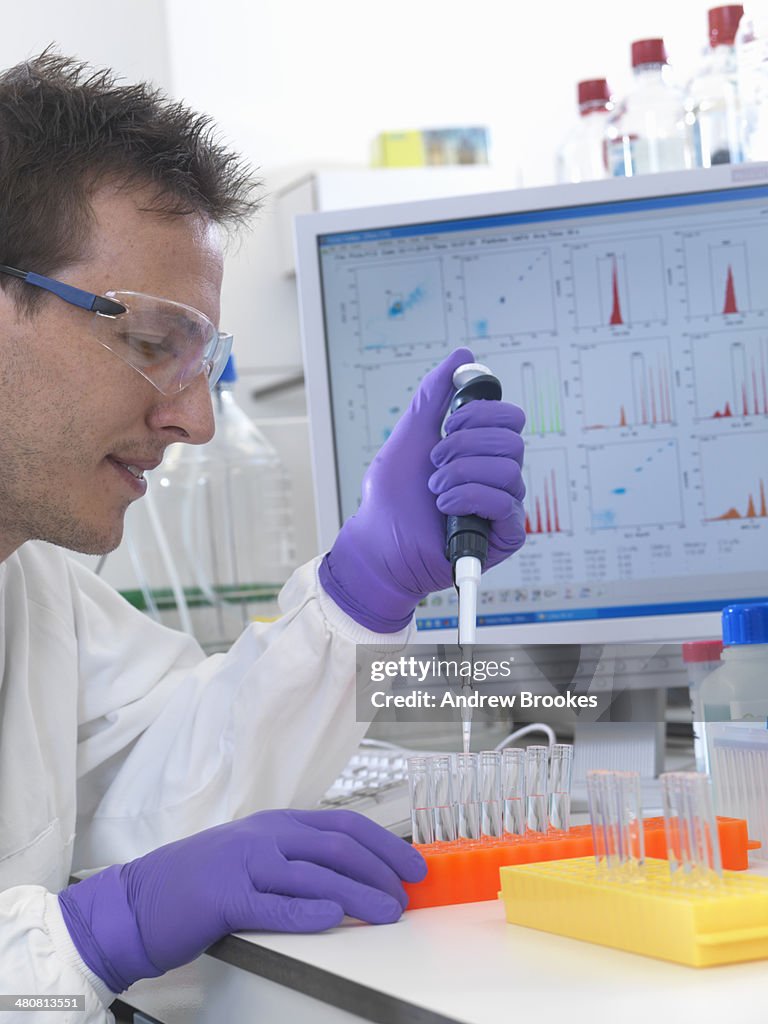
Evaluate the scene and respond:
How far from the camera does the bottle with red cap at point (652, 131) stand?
1626 mm

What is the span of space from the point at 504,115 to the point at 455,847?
242 cm

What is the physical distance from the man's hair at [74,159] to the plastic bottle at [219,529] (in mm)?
780

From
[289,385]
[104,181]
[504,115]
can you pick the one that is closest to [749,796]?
[104,181]

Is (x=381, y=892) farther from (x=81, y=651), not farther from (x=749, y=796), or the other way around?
(x=81, y=651)

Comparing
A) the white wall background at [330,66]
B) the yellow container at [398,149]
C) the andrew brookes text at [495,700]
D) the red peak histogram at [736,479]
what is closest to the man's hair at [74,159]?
the andrew brookes text at [495,700]

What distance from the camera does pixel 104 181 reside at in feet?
3.71

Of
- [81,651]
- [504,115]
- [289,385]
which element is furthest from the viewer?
[504,115]

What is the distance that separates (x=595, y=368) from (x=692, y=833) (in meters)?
0.72

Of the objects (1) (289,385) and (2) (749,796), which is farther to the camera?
(1) (289,385)

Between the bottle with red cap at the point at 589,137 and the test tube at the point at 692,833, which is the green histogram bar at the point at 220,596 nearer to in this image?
the bottle with red cap at the point at 589,137

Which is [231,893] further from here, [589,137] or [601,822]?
[589,137]

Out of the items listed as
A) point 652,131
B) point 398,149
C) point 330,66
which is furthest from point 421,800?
point 330,66

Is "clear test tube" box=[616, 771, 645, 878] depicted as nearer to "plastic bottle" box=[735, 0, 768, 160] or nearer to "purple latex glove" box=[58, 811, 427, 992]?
"purple latex glove" box=[58, 811, 427, 992]

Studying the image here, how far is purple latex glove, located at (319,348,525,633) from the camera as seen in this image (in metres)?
1.11
